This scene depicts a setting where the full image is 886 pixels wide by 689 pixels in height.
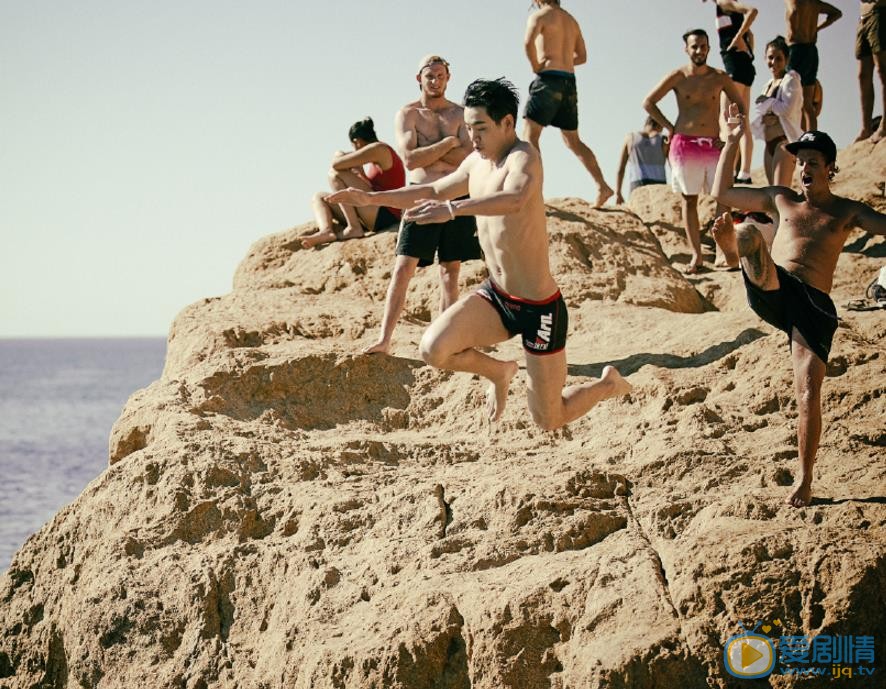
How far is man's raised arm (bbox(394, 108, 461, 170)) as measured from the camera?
29.4 ft

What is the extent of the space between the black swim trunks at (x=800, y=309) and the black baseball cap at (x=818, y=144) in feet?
2.11

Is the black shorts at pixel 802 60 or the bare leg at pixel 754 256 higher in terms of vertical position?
the black shorts at pixel 802 60

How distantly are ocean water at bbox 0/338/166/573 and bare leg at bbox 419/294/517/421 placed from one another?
17351 millimetres

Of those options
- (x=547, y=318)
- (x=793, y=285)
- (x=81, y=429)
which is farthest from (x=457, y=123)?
(x=81, y=429)

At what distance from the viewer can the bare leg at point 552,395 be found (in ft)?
21.7

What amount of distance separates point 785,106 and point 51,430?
62641 millimetres

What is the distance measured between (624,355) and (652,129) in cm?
595

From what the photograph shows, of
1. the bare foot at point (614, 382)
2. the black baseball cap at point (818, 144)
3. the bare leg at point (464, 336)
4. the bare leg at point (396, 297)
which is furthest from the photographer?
the bare leg at point (396, 297)

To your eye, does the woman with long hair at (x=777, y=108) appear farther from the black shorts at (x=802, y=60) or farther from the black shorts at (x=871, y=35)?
the black shorts at (x=871, y=35)

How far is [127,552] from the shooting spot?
22.4 ft

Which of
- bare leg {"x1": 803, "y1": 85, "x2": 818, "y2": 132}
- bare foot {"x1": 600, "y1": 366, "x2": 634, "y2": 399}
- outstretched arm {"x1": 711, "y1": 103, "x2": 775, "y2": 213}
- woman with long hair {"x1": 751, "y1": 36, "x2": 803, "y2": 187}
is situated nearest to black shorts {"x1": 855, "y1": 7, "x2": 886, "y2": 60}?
bare leg {"x1": 803, "y1": 85, "x2": 818, "y2": 132}

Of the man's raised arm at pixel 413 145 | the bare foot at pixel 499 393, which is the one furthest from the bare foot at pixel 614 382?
the man's raised arm at pixel 413 145

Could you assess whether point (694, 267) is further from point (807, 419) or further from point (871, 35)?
point (807, 419)

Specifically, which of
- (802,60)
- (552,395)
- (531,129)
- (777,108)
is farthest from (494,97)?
(802,60)
